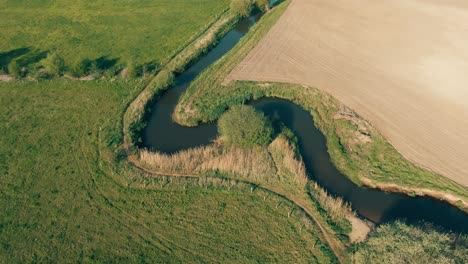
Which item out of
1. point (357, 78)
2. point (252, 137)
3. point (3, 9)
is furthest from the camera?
point (3, 9)

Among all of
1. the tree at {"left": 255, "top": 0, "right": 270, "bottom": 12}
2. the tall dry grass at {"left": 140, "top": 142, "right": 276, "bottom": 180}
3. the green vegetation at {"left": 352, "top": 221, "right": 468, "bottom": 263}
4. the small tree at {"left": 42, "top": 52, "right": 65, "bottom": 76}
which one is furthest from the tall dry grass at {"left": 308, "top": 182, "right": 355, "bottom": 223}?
the tree at {"left": 255, "top": 0, "right": 270, "bottom": 12}

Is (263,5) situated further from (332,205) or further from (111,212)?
(111,212)

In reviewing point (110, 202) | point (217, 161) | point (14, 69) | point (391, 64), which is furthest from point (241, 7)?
point (110, 202)

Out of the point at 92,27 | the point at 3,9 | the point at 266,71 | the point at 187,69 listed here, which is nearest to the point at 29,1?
the point at 3,9

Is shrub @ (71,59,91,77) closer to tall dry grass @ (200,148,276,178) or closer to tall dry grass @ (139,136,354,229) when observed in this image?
tall dry grass @ (139,136,354,229)

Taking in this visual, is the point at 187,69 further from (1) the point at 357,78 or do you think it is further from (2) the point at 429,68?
(2) the point at 429,68

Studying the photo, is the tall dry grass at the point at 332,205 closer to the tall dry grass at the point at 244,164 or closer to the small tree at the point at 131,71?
the tall dry grass at the point at 244,164

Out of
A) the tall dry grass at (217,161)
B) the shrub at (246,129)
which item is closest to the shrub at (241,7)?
the shrub at (246,129)
